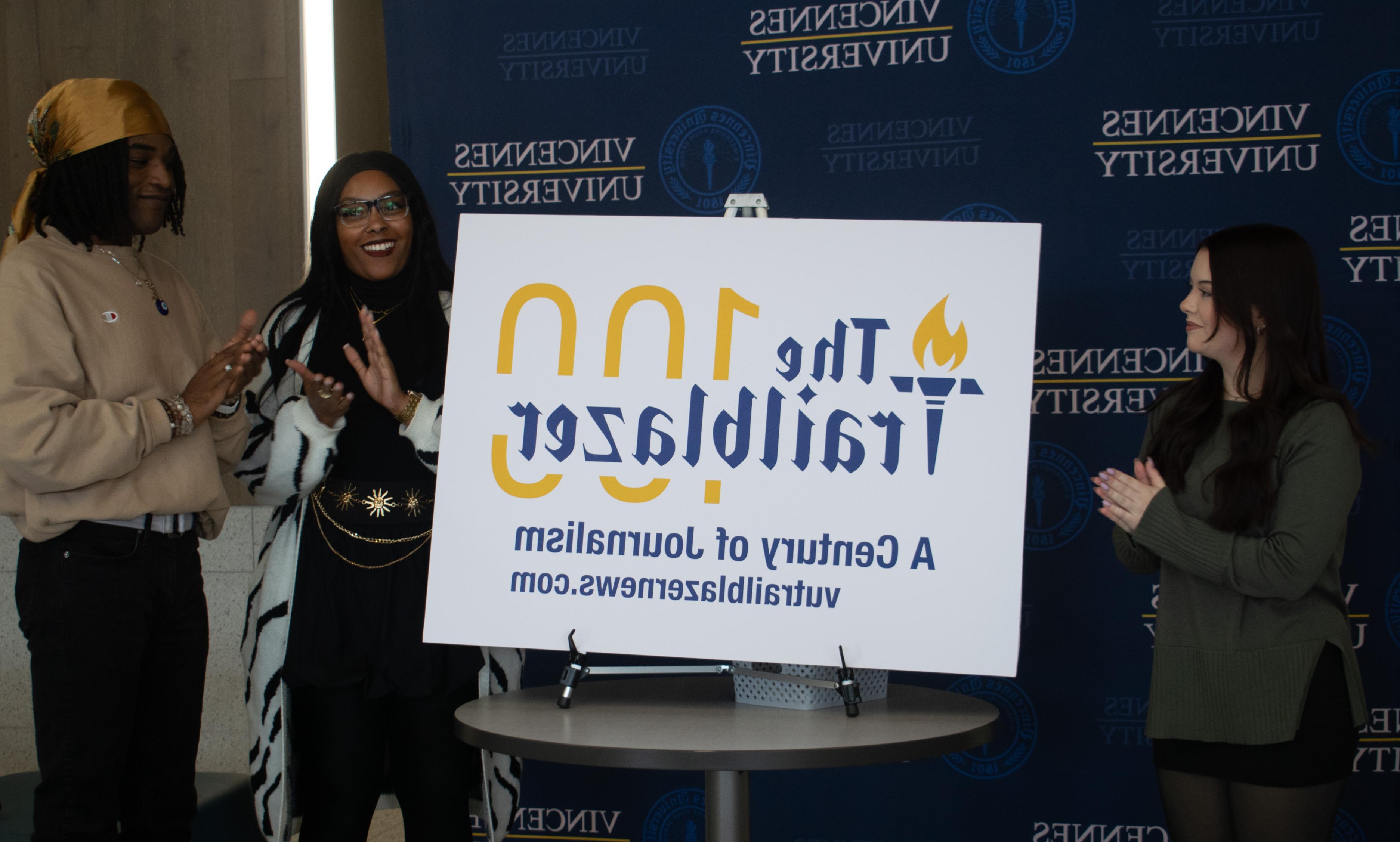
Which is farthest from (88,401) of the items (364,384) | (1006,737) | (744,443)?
(1006,737)

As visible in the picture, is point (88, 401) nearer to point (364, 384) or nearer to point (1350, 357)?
point (364, 384)

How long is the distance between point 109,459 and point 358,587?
0.45 m

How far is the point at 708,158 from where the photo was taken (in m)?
2.59

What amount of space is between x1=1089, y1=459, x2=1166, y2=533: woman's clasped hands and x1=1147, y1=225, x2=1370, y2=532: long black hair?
0.07 m

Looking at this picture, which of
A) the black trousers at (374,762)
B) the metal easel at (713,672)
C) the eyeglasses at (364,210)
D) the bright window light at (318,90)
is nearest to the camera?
the metal easel at (713,672)

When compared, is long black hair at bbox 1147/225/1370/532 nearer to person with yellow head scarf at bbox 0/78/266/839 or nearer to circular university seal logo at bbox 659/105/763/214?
circular university seal logo at bbox 659/105/763/214

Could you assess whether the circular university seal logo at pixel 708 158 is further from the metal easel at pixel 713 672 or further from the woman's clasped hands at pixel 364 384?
the woman's clasped hands at pixel 364 384

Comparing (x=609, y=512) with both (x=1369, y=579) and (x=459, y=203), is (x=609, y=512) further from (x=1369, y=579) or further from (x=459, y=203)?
(x=1369, y=579)

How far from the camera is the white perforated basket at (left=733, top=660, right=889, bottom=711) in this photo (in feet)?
5.29

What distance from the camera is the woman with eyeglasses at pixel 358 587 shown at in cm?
180

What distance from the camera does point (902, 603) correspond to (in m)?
1.56

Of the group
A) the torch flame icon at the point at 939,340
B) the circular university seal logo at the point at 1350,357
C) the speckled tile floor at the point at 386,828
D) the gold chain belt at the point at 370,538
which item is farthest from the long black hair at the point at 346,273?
the circular university seal logo at the point at 1350,357

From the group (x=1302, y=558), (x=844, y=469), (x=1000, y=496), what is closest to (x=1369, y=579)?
(x=1302, y=558)

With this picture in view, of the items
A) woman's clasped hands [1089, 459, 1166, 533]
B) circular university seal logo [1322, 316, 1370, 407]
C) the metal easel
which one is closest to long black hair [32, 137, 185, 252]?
the metal easel
